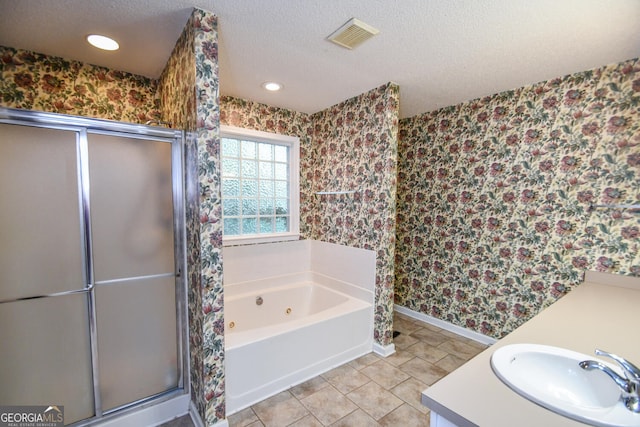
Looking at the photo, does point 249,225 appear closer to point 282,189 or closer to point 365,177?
point 282,189

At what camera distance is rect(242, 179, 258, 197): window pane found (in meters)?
3.15

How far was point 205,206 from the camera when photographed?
5.34 ft

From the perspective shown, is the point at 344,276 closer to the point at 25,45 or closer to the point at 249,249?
the point at 249,249

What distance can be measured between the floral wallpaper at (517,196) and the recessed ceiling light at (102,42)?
2985mm

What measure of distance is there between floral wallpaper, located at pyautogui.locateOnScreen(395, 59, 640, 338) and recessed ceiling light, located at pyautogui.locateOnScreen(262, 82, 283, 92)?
68.3 inches

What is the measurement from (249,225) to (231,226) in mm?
210

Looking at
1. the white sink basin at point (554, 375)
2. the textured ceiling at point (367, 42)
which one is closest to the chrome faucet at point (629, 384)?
the white sink basin at point (554, 375)

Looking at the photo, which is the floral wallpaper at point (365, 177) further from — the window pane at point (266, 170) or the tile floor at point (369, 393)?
the window pane at point (266, 170)

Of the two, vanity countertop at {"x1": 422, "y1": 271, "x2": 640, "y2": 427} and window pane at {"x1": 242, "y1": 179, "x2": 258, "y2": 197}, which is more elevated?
window pane at {"x1": 242, "y1": 179, "x2": 258, "y2": 197}

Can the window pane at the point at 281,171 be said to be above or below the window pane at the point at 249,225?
above

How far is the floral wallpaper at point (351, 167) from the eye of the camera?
2615mm

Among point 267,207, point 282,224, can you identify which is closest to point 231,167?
point 267,207

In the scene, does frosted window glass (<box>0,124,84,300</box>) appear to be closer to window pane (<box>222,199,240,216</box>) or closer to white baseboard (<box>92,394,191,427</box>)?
white baseboard (<box>92,394,191,427</box>)

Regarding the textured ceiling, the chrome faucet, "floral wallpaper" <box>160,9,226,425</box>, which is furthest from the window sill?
the chrome faucet
